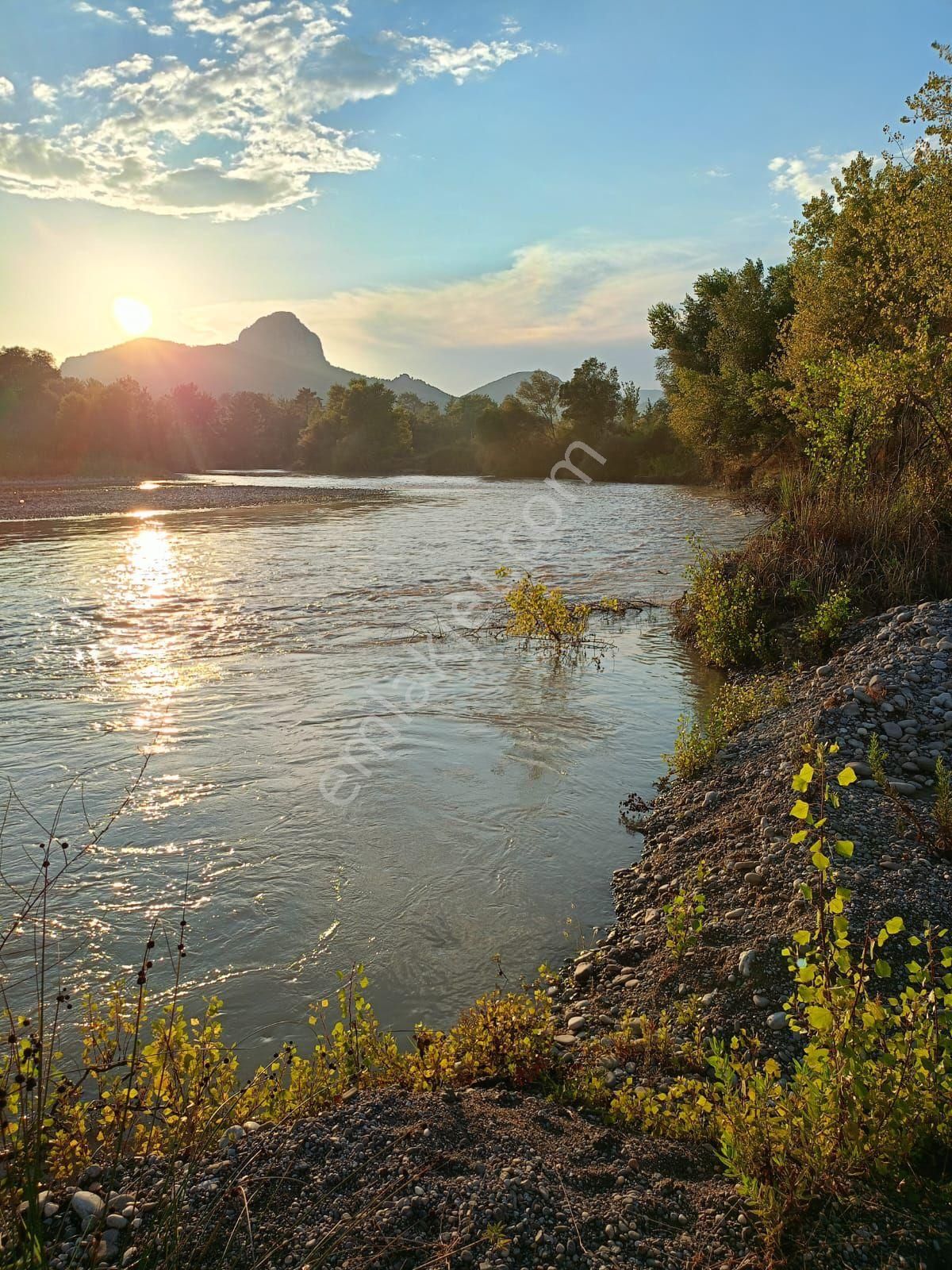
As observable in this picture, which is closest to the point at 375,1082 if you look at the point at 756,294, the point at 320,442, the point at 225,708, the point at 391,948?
the point at 391,948

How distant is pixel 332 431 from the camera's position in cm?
11050

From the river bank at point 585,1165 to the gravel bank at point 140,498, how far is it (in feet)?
130

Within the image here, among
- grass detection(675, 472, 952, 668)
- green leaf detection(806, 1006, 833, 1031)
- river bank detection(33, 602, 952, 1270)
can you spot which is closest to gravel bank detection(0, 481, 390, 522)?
grass detection(675, 472, 952, 668)

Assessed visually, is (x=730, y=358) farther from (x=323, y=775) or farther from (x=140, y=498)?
(x=323, y=775)

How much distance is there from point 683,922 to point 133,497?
5193cm

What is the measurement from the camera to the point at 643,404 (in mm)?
92562

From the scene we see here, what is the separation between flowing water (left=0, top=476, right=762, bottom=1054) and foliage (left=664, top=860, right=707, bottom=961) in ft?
2.16

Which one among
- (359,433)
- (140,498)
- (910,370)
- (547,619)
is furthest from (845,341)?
(359,433)

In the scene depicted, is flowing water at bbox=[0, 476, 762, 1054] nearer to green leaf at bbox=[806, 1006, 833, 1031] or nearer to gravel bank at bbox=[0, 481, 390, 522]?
green leaf at bbox=[806, 1006, 833, 1031]

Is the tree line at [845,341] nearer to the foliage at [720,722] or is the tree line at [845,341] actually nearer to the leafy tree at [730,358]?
the leafy tree at [730,358]

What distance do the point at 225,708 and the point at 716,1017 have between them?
24.2ft

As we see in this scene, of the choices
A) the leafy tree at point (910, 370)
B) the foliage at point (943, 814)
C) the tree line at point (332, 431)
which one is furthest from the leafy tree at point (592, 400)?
the foliage at point (943, 814)

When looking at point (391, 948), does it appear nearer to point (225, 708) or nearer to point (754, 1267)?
point (754, 1267)

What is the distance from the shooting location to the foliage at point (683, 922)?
498 cm
